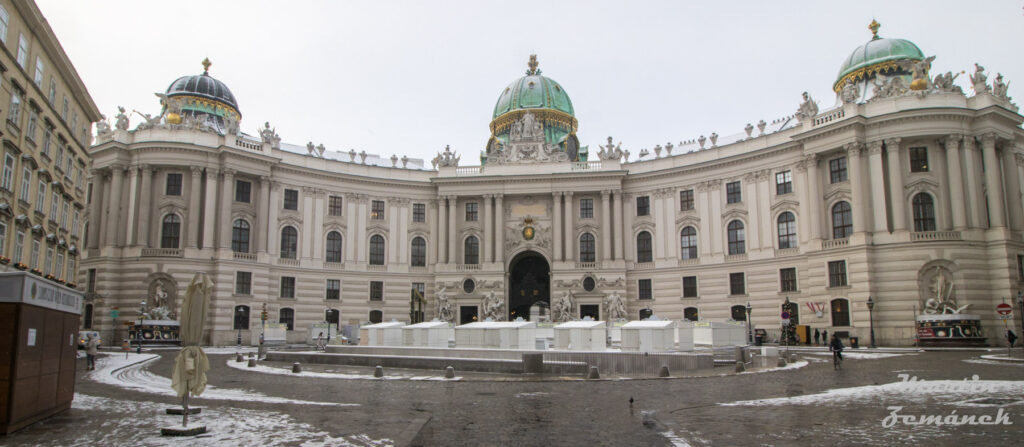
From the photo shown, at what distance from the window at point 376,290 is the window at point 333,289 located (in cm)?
281

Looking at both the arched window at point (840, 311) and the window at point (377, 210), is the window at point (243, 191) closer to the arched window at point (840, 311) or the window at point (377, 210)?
the window at point (377, 210)

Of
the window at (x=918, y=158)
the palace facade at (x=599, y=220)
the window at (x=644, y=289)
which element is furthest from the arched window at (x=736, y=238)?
the window at (x=918, y=158)

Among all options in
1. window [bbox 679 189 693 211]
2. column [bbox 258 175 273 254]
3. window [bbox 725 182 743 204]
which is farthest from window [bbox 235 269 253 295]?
window [bbox 725 182 743 204]

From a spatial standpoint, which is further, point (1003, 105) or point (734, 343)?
point (1003, 105)

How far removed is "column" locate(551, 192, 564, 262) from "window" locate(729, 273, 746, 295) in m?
14.0

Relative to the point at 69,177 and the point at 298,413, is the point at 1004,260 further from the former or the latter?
the point at 69,177

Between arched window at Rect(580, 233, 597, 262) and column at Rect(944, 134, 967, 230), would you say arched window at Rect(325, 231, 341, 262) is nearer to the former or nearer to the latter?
arched window at Rect(580, 233, 597, 262)

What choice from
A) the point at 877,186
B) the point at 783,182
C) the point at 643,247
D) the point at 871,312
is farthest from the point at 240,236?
the point at 877,186

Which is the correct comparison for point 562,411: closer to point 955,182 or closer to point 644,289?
point 955,182

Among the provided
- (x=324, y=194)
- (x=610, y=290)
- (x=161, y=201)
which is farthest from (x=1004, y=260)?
(x=161, y=201)

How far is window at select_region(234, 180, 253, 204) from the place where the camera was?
5444 centimetres

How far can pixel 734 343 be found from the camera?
37.2m

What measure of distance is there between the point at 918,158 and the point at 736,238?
13.7 meters

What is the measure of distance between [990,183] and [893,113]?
7.76 m
